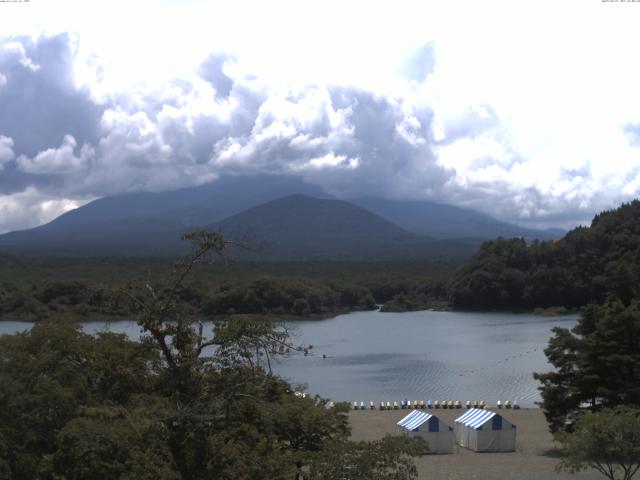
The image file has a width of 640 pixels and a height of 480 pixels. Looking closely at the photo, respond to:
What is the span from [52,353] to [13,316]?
4555 centimetres

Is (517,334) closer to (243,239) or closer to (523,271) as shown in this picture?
(523,271)

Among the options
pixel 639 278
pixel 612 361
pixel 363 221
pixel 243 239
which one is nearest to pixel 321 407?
pixel 612 361

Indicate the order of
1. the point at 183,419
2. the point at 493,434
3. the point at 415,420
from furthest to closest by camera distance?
the point at 415,420
the point at 493,434
the point at 183,419

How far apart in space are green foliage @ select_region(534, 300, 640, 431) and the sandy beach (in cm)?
93

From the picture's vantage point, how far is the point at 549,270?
65.1 m

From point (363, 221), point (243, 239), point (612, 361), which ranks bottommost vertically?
point (612, 361)

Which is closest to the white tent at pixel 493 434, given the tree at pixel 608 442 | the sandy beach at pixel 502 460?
the sandy beach at pixel 502 460

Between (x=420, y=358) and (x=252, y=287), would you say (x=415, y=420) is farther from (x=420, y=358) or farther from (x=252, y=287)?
(x=252, y=287)

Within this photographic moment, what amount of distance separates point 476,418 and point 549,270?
4795 cm

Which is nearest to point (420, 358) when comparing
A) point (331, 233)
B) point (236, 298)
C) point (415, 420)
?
point (415, 420)

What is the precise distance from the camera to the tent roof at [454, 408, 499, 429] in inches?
736

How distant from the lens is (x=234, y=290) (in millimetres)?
57750

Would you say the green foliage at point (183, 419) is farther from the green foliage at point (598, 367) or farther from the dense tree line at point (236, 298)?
the dense tree line at point (236, 298)

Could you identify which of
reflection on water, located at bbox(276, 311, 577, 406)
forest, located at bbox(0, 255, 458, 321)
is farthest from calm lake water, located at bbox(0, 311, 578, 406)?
forest, located at bbox(0, 255, 458, 321)
